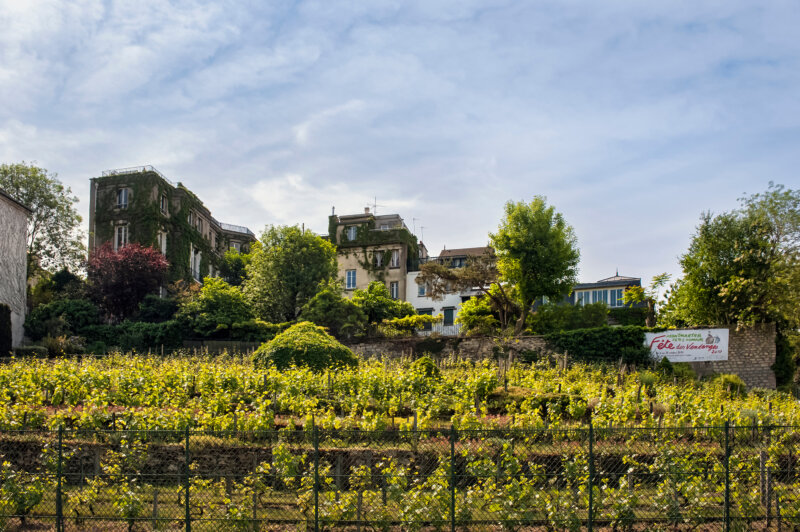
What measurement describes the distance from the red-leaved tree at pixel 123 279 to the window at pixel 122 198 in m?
5.01

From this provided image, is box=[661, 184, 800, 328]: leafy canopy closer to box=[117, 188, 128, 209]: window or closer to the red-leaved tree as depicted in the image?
the red-leaved tree

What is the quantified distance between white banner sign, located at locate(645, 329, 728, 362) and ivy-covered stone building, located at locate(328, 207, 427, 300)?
2060 cm

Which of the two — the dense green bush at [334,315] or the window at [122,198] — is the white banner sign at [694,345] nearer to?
the dense green bush at [334,315]

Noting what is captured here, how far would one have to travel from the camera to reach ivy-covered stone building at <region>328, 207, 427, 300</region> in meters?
44.4

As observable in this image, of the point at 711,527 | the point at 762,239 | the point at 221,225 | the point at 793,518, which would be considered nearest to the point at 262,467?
the point at 711,527

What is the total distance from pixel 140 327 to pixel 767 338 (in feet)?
79.5

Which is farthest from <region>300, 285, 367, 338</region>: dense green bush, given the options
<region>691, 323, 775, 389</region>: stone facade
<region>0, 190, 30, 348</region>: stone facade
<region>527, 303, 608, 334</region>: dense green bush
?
<region>691, 323, 775, 389</region>: stone facade

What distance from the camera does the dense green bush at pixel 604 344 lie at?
25.8 metres

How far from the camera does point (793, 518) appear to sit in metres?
10.0

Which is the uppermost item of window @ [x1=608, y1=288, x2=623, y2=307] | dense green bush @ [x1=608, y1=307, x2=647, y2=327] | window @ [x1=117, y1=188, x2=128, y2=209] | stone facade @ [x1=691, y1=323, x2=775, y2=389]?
window @ [x1=117, y1=188, x2=128, y2=209]

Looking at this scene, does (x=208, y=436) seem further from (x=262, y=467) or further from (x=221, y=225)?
(x=221, y=225)

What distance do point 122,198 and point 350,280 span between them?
47.2ft

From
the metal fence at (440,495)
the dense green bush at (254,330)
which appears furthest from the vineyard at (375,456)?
the dense green bush at (254,330)

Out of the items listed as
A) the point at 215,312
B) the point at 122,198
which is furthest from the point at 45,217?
the point at 215,312
